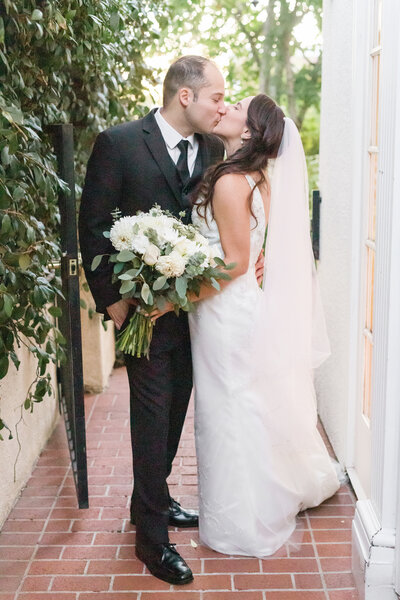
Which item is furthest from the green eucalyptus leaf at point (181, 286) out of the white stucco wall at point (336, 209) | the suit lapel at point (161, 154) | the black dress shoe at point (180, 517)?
the white stucco wall at point (336, 209)

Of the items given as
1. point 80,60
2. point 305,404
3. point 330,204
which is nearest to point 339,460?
point 305,404

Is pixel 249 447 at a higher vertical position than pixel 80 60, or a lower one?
lower

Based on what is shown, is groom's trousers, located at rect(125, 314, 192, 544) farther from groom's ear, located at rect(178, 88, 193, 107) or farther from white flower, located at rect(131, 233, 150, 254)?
groom's ear, located at rect(178, 88, 193, 107)

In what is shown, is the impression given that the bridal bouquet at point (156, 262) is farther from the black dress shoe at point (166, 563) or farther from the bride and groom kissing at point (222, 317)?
the black dress shoe at point (166, 563)

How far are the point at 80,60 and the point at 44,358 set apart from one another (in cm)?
166

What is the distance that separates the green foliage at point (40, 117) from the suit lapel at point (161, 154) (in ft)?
1.39

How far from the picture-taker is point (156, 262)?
310 centimetres

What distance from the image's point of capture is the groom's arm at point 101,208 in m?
3.27

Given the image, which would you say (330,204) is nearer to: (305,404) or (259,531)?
(305,404)

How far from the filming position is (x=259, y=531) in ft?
11.6

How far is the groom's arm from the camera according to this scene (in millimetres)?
3273

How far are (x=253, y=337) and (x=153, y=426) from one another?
0.59 metres

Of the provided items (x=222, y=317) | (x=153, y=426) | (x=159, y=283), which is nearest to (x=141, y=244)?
(x=159, y=283)

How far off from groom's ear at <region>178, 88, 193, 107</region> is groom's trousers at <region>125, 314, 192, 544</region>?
36.0 inches
